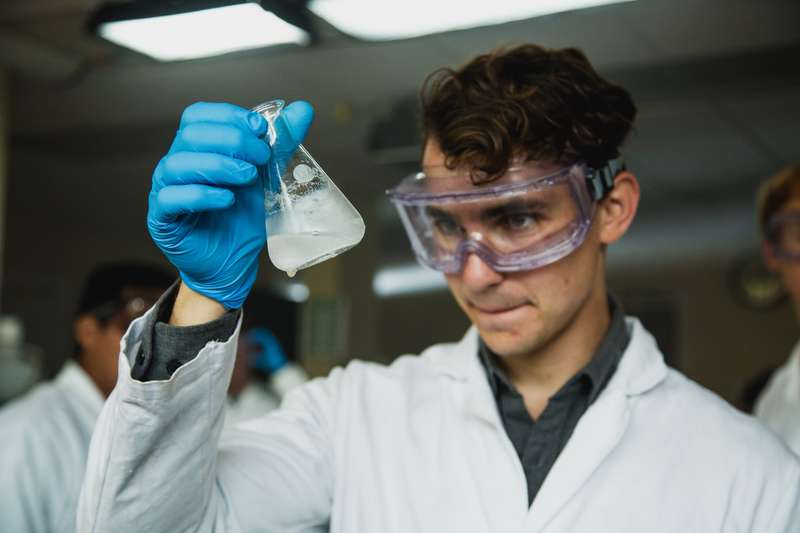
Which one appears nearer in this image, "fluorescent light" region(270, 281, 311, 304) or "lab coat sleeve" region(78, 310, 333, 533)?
"lab coat sleeve" region(78, 310, 333, 533)

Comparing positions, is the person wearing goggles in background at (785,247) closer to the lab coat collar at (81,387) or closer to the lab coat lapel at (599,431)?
the lab coat lapel at (599,431)

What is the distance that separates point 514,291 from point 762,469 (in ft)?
1.58

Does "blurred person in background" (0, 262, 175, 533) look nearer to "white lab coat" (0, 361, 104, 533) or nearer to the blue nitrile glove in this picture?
"white lab coat" (0, 361, 104, 533)

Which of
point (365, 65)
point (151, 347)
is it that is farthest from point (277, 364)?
point (151, 347)

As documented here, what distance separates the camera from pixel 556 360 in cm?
165

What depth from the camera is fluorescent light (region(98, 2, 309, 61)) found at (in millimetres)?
3039

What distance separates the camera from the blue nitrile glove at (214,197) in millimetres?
1127

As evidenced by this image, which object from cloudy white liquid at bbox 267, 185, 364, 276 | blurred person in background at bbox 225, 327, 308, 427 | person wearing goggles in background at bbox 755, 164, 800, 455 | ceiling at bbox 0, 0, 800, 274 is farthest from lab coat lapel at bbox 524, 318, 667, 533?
blurred person in background at bbox 225, 327, 308, 427

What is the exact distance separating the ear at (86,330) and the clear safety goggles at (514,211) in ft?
5.29

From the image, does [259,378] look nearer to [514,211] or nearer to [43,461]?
[43,461]

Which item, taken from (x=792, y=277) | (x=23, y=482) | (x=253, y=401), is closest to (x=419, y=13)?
(x=792, y=277)

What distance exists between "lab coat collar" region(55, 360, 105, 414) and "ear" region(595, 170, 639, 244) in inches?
69.7

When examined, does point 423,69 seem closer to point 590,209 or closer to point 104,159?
point 104,159

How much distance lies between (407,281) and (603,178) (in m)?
7.50
